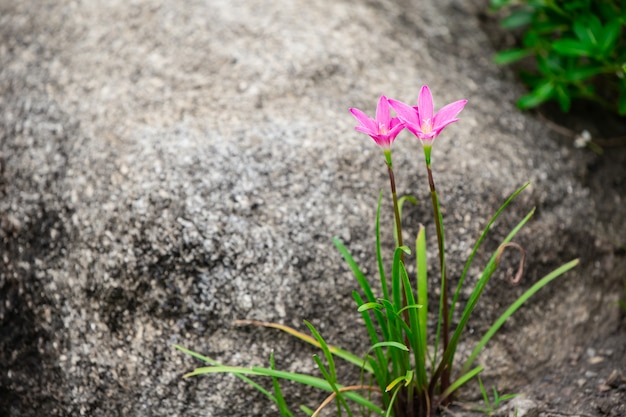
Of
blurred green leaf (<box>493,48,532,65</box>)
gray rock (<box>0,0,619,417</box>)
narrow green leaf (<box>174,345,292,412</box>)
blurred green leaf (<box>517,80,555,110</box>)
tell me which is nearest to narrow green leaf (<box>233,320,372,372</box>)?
gray rock (<box>0,0,619,417</box>)

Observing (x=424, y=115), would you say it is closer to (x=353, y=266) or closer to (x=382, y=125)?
(x=382, y=125)

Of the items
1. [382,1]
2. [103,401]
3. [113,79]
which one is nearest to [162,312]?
[103,401]

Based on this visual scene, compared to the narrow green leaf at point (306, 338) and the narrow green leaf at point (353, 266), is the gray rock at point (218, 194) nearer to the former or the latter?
the narrow green leaf at point (306, 338)

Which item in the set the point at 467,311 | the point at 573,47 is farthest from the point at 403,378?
the point at 573,47

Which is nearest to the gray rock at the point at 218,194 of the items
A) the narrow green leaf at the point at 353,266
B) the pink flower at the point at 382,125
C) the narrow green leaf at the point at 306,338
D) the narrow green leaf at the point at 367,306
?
the narrow green leaf at the point at 306,338

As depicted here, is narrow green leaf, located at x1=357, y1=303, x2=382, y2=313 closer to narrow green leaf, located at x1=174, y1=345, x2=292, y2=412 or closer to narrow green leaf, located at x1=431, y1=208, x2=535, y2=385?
narrow green leaf, located at x1=431, y1=208, x2=535, y2=385

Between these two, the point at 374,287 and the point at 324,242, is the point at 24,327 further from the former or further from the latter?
the point at 374,287
